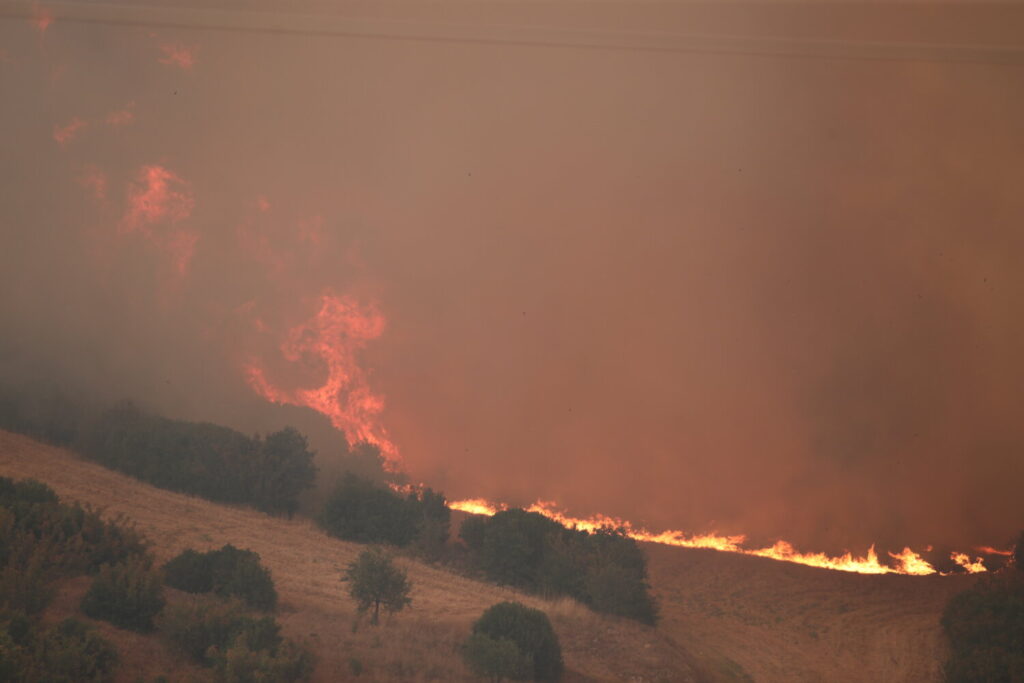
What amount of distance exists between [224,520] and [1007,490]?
33244 mm

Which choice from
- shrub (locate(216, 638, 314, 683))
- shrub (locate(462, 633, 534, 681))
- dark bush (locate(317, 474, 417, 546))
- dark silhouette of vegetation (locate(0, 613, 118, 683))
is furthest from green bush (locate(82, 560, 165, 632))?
dark bush (locate(317, 474, 417, 546))

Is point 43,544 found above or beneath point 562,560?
beneath

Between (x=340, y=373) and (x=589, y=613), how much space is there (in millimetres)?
19551

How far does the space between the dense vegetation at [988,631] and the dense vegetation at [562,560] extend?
8303 millimetres

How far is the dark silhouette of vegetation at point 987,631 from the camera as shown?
723 inches

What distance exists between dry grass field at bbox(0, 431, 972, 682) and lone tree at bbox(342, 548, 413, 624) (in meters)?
0.39

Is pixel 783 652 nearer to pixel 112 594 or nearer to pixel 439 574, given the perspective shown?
pixel 439 574

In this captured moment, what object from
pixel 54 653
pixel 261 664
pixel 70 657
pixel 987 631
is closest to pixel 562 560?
pixel 987 631

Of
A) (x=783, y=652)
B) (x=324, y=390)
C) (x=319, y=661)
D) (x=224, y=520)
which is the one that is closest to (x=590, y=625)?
(x=783, y=652)

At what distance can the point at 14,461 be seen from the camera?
2188 centimetres

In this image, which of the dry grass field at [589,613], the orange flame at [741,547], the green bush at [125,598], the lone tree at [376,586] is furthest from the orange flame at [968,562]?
the green bush at [125,598]

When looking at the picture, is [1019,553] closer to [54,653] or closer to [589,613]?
[589,613]

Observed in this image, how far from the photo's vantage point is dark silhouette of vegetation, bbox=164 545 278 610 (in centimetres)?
1573

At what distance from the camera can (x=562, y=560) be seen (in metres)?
25.2
